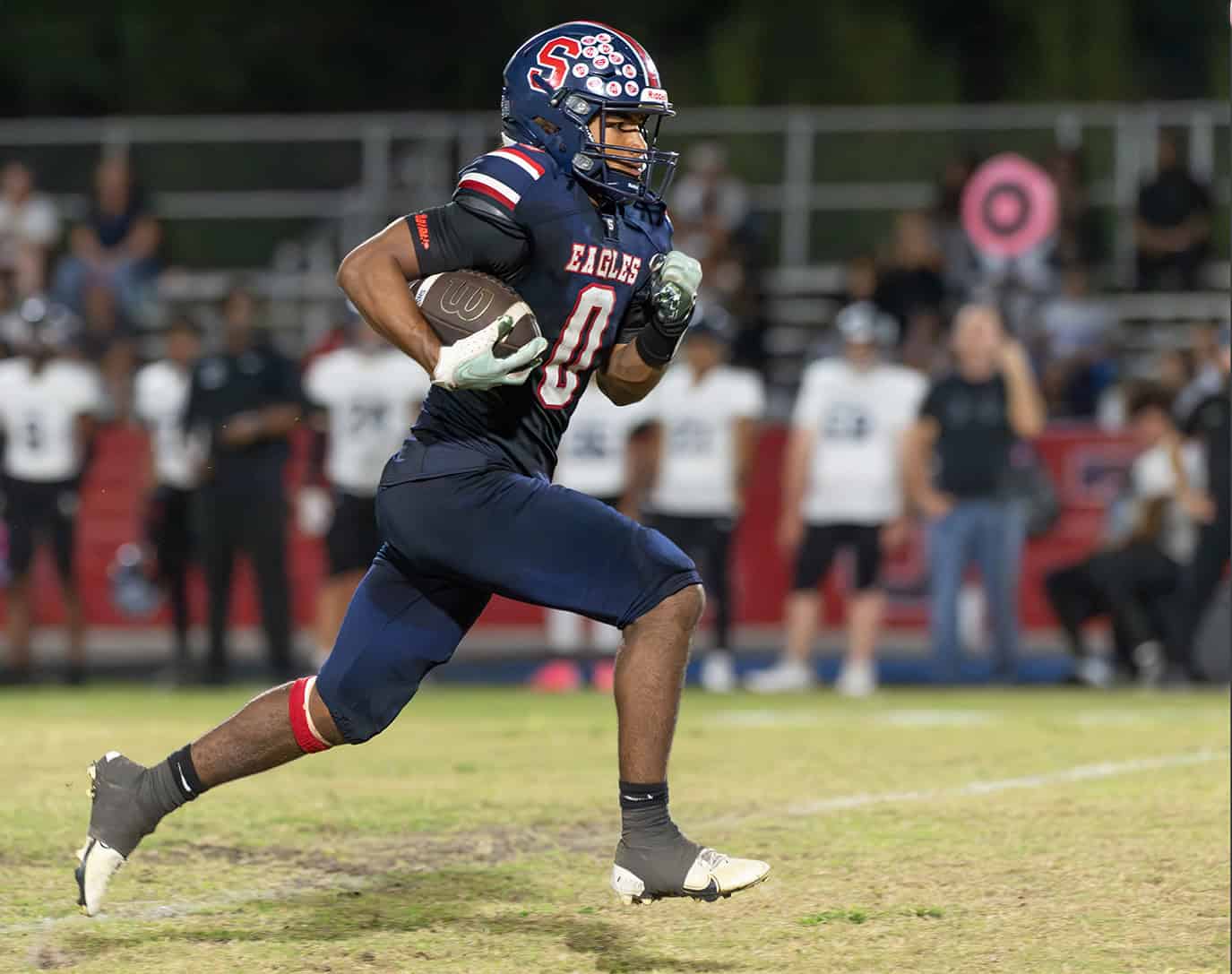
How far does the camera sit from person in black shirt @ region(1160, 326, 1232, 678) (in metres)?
12.5

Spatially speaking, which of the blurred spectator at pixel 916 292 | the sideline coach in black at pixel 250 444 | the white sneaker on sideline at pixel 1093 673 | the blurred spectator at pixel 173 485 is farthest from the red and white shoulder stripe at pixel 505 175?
the blurred spectator at pixel 916 292

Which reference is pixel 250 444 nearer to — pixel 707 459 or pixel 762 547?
pixel 707 459

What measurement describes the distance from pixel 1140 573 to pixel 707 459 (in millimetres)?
2558

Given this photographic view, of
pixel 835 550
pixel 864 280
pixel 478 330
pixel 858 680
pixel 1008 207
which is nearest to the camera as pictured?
pixel 478 330

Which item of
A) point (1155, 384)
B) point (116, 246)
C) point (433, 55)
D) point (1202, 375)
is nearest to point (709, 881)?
point (1202, 375)

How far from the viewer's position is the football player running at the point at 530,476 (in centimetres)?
503

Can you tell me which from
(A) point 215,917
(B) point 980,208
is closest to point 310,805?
(A) point 215,917

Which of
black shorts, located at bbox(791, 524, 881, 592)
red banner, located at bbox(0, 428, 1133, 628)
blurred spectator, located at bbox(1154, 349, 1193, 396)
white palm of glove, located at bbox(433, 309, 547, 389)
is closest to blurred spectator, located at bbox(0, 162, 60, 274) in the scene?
red banner, located at bbox(0, 428, 1133, 628)

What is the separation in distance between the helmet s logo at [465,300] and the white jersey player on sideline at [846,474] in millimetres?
7495

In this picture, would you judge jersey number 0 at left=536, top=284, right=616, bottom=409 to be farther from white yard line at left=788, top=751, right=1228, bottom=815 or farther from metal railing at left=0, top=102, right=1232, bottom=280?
metal railing at left=0, top=102, right=1232, bottom=280

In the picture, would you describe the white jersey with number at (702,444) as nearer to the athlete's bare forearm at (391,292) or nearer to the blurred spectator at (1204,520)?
the blurred spectator at (1204,520)

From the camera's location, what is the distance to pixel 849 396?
12.6 m

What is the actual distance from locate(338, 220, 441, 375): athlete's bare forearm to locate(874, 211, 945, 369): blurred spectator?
34.1ft

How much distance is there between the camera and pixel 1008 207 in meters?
15.5
